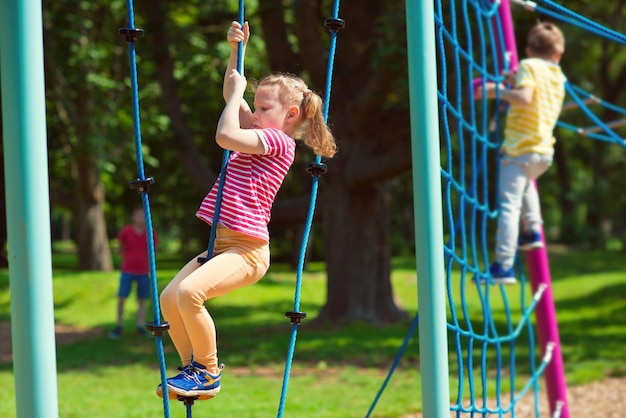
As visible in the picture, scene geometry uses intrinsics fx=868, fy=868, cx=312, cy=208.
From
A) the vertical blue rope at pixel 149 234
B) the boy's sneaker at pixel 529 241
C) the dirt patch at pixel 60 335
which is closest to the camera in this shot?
the vertical blue rope at pixel 149 234

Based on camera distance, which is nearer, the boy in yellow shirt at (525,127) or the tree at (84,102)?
the boy in yellow shirt at (525,127)

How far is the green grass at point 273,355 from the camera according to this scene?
263 inches

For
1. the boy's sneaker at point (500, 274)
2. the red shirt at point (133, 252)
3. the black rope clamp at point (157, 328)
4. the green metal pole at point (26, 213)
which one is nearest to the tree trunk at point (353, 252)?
the red shirt at point (133, 252)

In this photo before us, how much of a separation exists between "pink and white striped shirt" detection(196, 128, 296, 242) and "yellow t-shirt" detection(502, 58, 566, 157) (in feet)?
7.72

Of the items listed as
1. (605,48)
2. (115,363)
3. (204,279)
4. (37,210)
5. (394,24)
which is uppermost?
(605,48)

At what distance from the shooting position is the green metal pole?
2402 mm

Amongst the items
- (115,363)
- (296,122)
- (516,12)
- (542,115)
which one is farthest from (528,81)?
(516,12)

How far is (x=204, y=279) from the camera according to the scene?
2.67 meters

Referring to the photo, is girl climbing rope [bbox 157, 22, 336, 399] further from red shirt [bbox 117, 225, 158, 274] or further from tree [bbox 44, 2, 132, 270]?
tree [bbox 44, 2, 132, 270]

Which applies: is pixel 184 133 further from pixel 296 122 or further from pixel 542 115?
pixel 296 122

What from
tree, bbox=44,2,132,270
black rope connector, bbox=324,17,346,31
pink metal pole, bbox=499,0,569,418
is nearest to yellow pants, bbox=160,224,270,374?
black rope connector, bbox=324,17,346,31

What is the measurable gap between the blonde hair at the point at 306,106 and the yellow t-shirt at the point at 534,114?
215 cm

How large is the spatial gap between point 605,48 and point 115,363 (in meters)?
16.7

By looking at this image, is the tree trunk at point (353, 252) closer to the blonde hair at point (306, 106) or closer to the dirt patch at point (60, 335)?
the dirt patch at point (60, 335)
